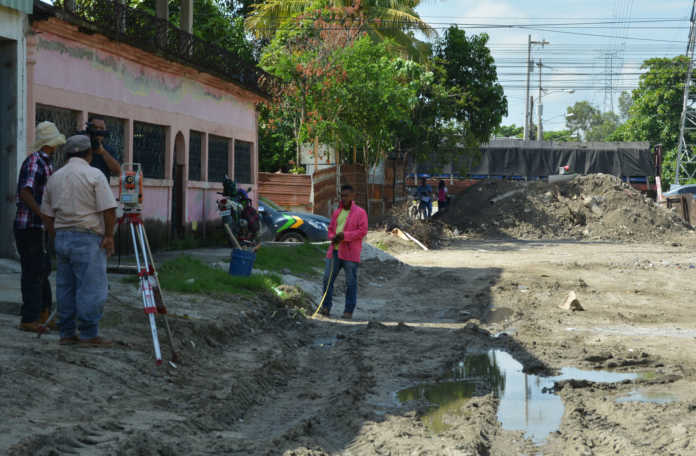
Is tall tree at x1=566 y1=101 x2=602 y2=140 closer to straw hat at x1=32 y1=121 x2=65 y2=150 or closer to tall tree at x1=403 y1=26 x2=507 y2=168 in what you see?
tall tree at x1=403 y1=26 x2=507 y2=168

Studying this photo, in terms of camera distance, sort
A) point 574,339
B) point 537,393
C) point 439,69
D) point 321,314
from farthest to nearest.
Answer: point 439,69, point 321,314, point 574,339, point 537,393

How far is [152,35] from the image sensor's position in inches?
602

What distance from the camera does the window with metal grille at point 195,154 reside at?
17.9m

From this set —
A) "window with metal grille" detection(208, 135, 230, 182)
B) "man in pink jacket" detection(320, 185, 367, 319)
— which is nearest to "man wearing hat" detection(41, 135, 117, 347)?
"man in pink jacket" detection(320, 185, 367, 319)

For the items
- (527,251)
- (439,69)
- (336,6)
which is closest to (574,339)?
(527,251)

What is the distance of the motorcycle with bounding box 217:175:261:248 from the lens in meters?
16.8

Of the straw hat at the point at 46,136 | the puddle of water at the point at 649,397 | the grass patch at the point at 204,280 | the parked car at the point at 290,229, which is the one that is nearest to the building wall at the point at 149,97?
the parked car at the point at 290,229

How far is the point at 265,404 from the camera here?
6414 mm

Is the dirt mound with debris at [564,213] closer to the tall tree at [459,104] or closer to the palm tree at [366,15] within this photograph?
the tall tree at [459,104]

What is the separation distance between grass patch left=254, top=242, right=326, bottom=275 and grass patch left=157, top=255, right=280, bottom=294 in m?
1.35

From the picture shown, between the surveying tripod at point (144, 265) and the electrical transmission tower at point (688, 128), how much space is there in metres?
45.2

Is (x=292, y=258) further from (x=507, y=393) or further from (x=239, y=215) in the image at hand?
(x=507, y=393)

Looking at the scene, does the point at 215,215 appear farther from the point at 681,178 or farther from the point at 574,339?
the point at 681,178

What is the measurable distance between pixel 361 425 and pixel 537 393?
214cm
